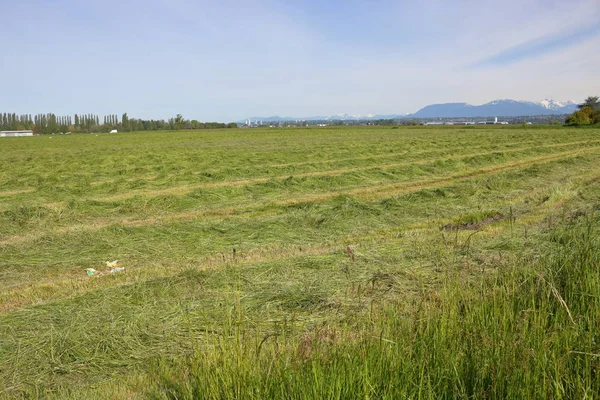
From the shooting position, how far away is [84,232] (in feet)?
29.6

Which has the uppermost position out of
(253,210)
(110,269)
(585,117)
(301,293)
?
(585,117)

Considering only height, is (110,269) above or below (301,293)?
below

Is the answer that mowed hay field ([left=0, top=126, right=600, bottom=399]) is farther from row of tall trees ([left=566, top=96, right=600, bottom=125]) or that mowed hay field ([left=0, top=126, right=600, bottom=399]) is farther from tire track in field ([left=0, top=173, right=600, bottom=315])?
row of tall trees ([left=566, top=96, right=600, bottom=125])

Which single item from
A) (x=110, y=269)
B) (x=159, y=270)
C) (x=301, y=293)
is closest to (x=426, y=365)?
(x=301, y=293)

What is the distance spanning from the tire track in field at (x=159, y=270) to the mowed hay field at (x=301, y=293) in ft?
0.13

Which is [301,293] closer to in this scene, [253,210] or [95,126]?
[253,210]

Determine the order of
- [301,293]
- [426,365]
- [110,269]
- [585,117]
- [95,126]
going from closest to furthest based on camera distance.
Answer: [426,365], [301,293], [110,269], [585,117], [95,126]

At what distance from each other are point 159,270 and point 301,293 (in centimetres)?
258

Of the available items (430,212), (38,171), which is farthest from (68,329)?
(38,171)

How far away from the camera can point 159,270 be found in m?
7.05

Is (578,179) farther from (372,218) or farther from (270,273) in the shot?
(270,273)

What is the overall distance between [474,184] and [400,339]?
1195 centimetres

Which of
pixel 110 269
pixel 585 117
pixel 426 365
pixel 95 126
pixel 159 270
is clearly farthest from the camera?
pixel 95 126

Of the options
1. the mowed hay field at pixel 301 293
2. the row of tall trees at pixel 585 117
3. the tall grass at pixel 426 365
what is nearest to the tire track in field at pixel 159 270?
the mowed hay field at pixel 301 293
